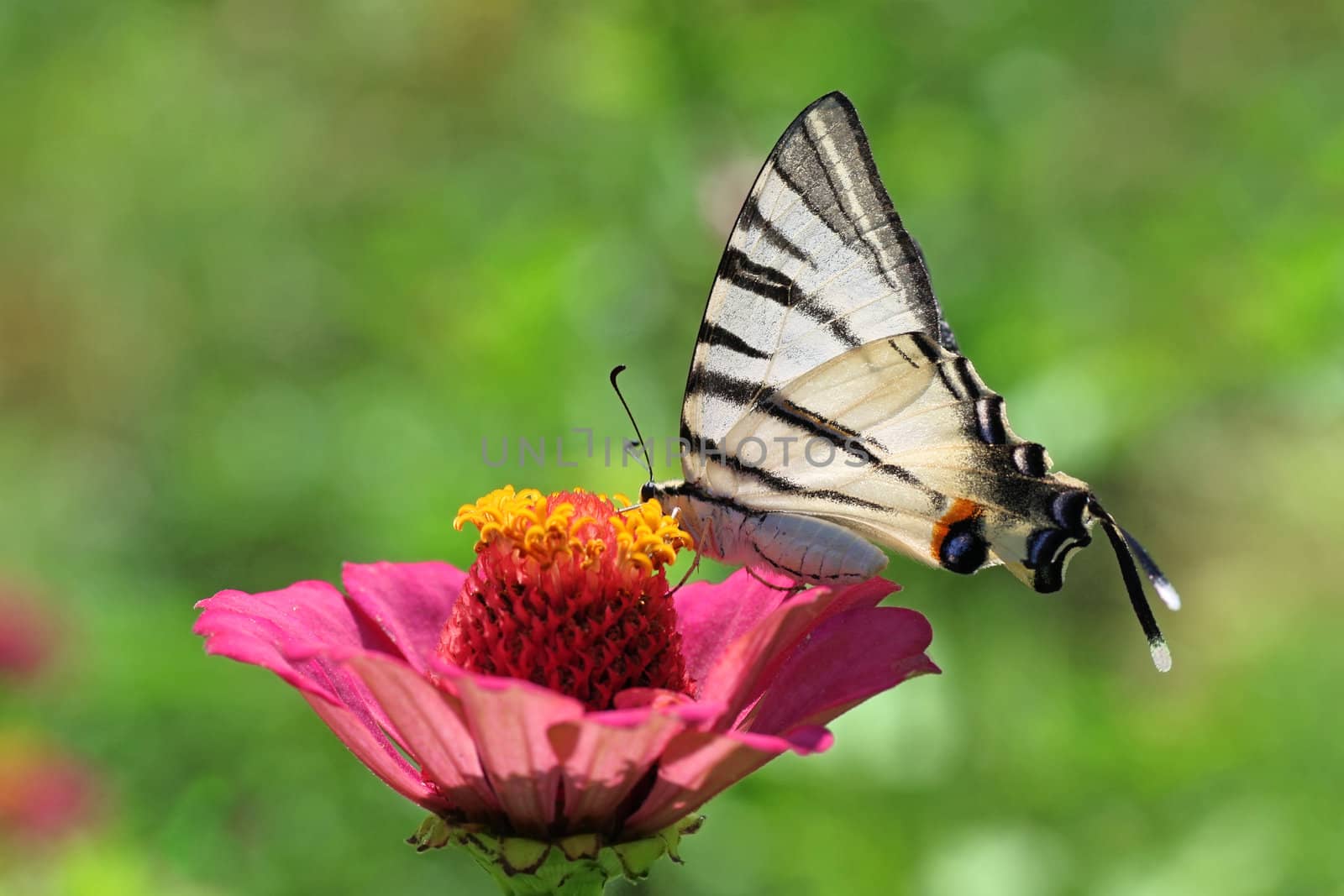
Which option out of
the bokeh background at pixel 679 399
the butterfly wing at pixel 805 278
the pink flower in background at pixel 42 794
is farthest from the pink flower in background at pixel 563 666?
the pink flower in background at pixel 42 794

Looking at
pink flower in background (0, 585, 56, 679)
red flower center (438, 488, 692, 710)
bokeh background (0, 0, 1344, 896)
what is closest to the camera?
red flower center (438, 488, 692, 710)

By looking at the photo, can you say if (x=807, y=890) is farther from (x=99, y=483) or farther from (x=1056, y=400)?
(x=99, y=483)

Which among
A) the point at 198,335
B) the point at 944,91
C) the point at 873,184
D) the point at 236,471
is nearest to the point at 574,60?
the point at 944,91

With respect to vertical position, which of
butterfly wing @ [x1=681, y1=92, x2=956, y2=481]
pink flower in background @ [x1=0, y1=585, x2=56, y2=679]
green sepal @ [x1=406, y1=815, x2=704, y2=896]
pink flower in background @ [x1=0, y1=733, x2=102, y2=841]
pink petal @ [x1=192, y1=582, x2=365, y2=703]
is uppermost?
butterfly wing @ [x1=681, y1=92, x2=956, y2=481]

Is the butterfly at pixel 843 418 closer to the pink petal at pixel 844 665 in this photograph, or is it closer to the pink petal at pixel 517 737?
the pink petal at pixel 844 665

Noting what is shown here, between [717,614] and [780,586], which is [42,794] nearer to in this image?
[717,614]

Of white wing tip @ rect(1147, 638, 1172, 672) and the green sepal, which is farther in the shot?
white wing tip @ rect(1147, 638, 1172, 672)

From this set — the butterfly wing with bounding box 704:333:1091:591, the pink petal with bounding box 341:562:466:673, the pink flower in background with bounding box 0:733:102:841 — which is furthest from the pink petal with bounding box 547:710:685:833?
the pink flower in background with bounding box 0:733:102:841

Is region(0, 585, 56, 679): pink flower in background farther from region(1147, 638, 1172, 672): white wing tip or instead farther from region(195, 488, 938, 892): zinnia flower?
region(1147, 638, 1172, 672): white wing tip

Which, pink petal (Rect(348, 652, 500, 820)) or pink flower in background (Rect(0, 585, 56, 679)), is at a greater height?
pink petal (Rect(348, 652, 500, 820))
